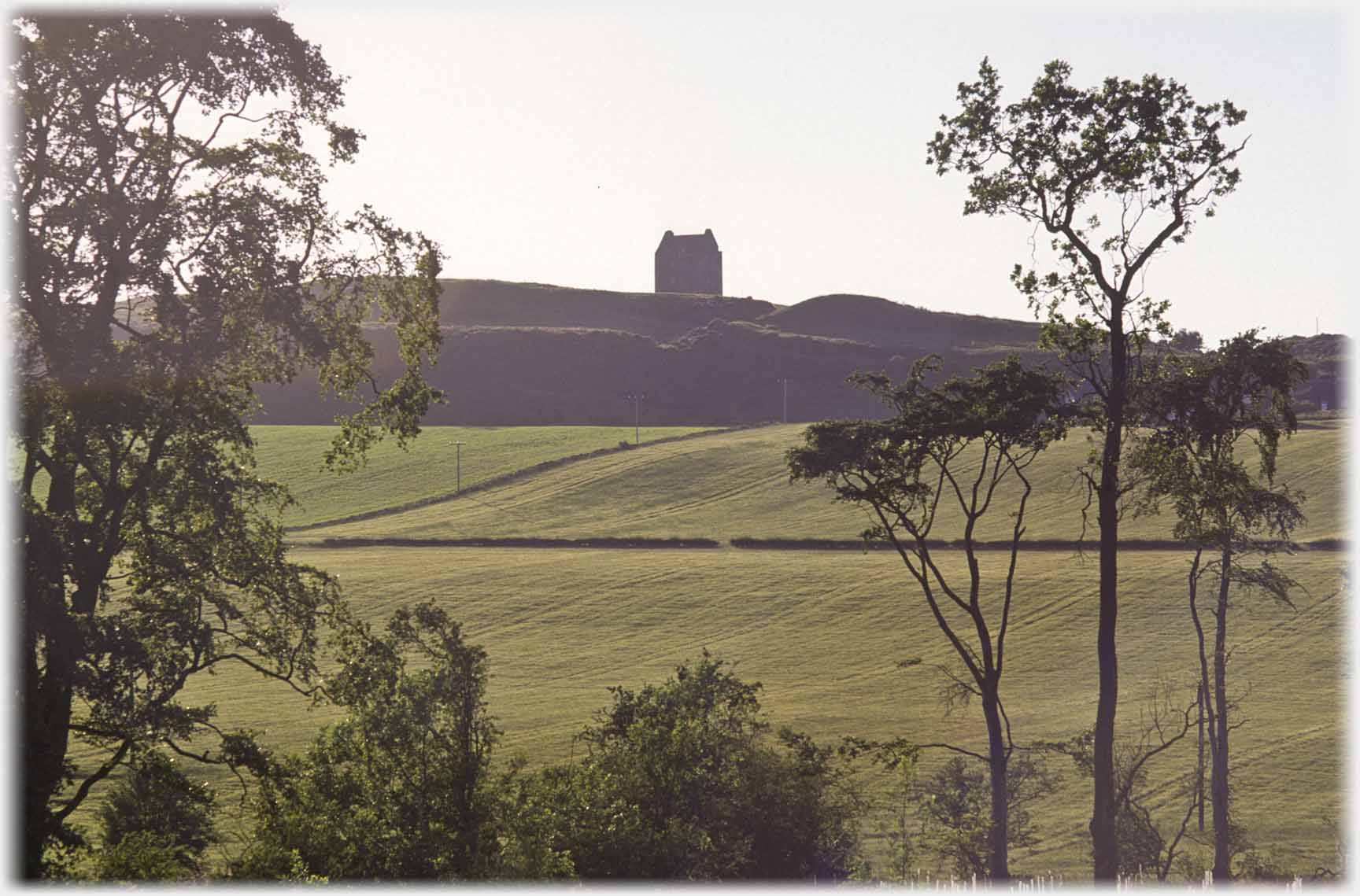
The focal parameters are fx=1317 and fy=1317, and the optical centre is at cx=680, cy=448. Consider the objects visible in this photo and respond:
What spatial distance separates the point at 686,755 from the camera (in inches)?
905

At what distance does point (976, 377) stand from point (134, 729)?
16.0m

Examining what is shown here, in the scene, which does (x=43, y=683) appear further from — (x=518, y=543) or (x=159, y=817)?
(x=518, y=543)

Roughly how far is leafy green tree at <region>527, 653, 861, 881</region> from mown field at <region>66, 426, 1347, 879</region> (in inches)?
324

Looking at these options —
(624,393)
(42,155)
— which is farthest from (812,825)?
(624,393)

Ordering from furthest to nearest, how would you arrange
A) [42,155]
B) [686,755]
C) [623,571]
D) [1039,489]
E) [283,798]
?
[1039,489] → [623,571] → [686,755] → [283,798] → [42,155]

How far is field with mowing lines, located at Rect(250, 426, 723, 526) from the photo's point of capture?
97.9m

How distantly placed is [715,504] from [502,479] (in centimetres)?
1938

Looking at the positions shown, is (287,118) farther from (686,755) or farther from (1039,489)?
(1039,489)

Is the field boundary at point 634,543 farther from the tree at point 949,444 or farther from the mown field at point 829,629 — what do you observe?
the tree at point 949,444

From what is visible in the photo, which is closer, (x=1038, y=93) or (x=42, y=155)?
(x=42, y=155)

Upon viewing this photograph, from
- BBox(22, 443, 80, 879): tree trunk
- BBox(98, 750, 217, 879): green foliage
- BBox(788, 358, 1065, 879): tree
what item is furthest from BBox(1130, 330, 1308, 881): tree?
BBox(22, 443, 80, 879): tree trunk

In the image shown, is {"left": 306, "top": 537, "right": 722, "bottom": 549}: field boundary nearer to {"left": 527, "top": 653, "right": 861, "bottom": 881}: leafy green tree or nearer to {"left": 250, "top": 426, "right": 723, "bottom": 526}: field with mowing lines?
{"left": 250, "top": 426, "right": 723, "bottom": 526}: field with mowing lines

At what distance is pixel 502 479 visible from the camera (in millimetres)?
104625

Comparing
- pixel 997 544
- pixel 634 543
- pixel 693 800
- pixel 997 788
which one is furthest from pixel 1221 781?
pixel 634 543
